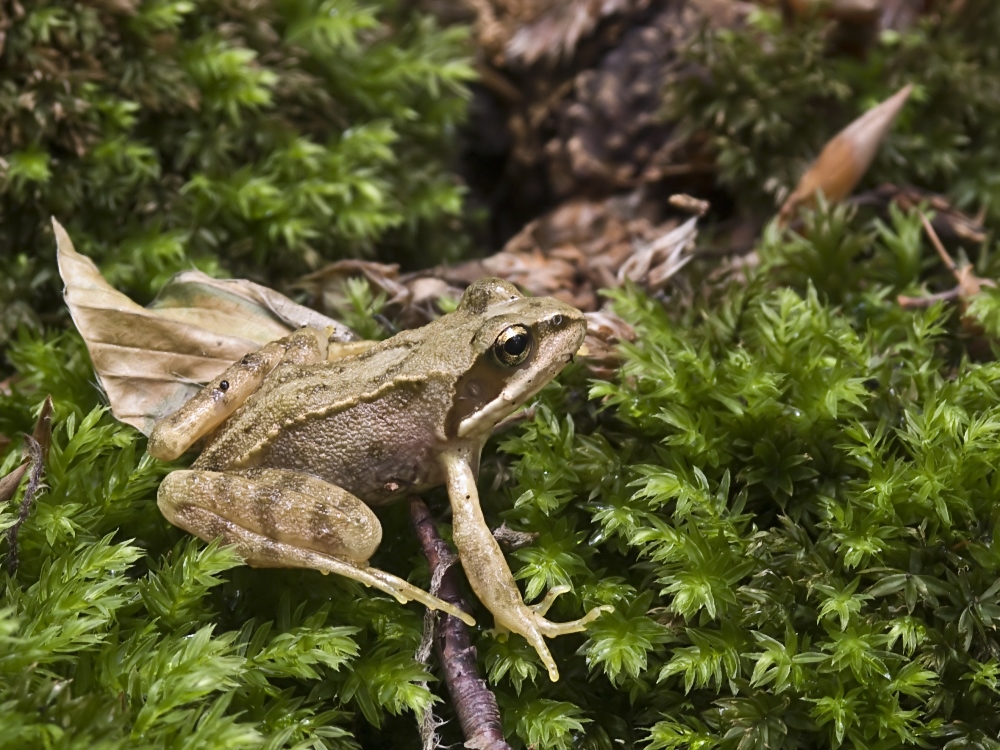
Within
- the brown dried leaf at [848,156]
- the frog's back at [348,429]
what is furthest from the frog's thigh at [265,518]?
the brown dried leaf at [848,156]

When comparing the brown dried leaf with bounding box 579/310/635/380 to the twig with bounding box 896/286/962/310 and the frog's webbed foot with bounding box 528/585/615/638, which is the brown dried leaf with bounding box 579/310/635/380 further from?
the twig with bounding box 896/286/962/310

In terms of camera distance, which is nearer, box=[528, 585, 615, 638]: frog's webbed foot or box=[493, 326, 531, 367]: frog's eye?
box=[528, 585, 615, 638]: frog's webbed foot

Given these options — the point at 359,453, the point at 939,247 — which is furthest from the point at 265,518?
the point at 939,247

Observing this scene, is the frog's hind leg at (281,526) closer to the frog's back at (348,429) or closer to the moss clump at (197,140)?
the frog's back at (348,429)

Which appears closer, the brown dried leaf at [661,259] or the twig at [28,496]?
the twig at [28,496]

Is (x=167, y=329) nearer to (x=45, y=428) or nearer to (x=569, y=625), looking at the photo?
(x=45, y=428)

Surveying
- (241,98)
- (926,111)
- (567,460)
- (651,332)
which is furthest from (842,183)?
(241,98)

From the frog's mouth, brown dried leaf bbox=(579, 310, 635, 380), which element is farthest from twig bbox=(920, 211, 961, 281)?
the frog's mouth
